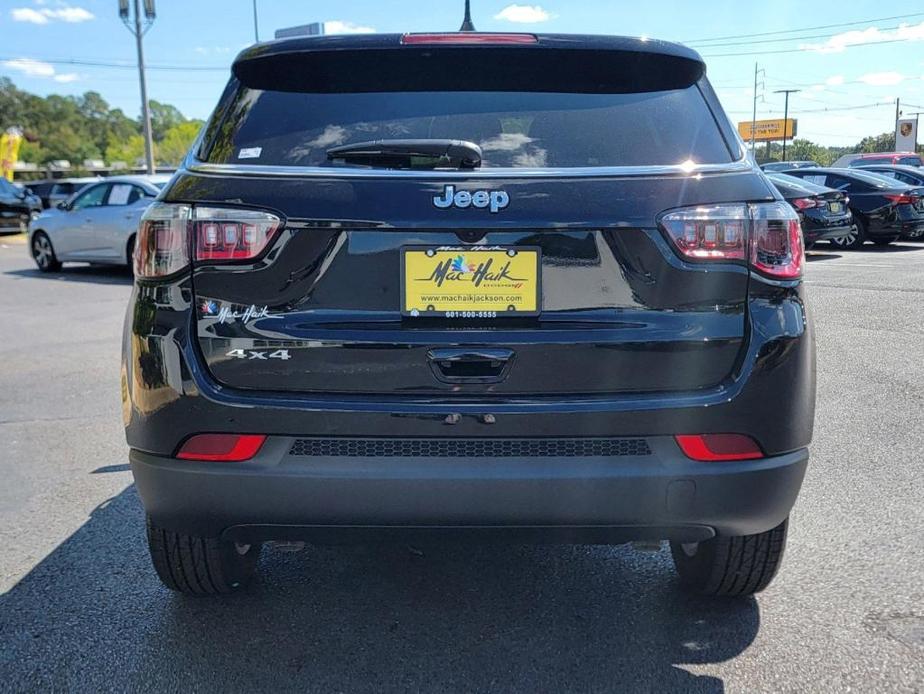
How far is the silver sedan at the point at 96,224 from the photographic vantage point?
1290 cm

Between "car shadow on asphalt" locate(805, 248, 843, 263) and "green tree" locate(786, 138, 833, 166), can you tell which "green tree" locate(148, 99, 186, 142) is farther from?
"car shadow on asphalt" locate(805, 248, 843, 263)

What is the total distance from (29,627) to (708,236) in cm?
241

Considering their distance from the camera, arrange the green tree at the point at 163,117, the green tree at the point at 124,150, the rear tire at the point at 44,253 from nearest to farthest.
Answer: the rear tire at the point at 44,253 < the green tree at the point at 124,150 < the green tree at the point at 163,117

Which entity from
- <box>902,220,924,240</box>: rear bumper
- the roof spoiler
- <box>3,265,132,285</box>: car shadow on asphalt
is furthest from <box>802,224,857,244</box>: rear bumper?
the roof spoiler

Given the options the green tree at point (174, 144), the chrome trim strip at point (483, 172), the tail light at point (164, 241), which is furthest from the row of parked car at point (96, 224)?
the green tree at point (174, 144)

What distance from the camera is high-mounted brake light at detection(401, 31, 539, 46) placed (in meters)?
2.60

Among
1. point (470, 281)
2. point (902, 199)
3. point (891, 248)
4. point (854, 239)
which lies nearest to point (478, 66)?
point (470, 281)

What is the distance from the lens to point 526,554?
133 inches

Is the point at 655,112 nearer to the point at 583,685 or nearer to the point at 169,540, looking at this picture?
the point at 583,685

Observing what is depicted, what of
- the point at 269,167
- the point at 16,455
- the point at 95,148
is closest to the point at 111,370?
the point at 16,455

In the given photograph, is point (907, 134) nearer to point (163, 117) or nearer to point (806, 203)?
point (806, 203)

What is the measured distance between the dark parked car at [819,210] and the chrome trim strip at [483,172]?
12.6 m

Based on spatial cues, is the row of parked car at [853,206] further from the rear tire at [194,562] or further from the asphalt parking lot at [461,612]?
the rear tire at [194,562]

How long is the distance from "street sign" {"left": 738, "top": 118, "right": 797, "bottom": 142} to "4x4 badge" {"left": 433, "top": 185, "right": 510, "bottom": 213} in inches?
4032
